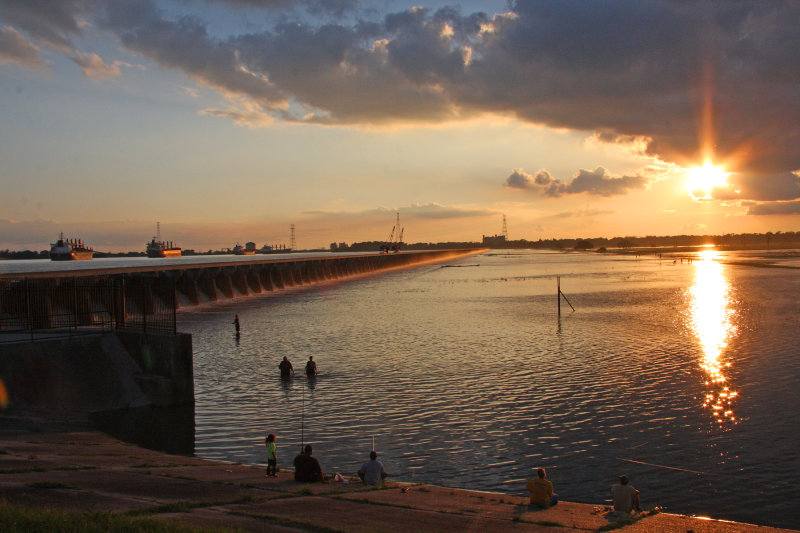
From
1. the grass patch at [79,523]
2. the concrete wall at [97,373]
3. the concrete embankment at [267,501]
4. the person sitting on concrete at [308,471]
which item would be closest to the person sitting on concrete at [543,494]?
the concrete embankment at [267,501]

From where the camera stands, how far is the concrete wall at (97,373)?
62.4 ft

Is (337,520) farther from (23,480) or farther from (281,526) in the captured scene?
(23,480)

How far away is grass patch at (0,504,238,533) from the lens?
29.3 ft

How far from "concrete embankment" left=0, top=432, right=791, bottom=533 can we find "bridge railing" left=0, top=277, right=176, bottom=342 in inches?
301

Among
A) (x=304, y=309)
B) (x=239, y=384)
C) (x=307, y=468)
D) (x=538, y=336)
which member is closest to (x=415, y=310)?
(x=304, y=309)

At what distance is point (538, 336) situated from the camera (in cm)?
3938

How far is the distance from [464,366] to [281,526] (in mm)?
19356

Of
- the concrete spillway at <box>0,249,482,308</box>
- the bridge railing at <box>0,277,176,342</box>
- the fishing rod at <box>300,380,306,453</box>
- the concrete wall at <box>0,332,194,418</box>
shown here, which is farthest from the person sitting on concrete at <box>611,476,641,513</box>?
the concrete spillway at <box>0,249,482,308</box>

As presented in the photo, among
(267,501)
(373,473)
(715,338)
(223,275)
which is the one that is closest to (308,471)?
(373,473)

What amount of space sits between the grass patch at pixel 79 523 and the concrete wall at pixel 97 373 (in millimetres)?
10597

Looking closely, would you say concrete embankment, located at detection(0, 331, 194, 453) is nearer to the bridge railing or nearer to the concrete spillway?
the bridge railing

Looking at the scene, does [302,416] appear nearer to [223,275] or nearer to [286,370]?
[286,370]

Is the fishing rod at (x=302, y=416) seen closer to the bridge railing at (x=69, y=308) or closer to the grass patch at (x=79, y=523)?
the bridge railing at (x=69, y=308)

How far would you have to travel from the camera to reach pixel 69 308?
1393 inches
